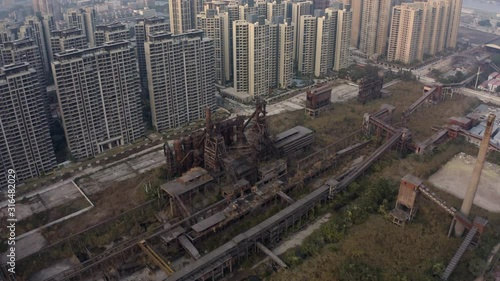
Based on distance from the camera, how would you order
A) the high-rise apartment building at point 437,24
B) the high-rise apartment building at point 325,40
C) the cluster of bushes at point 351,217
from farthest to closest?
the high-rise apartment building at point 437,24 → the high-rise apartment building at point 325,40 → the cluster of bushes at point 351,217

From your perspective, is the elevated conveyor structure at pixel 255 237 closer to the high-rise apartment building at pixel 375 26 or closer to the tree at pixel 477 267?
the tree at pixel 477 267

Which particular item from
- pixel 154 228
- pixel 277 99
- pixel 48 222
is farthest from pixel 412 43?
pixel 48 222

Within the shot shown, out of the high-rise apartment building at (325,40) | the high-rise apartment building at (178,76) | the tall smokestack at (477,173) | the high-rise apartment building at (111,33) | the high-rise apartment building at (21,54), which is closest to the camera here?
the tall smokestack at (477,173)

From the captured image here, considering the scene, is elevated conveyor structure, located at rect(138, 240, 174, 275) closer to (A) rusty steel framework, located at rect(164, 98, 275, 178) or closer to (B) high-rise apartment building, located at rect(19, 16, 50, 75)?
(A) rusty steel framework, located at rect(164, 98, 275, 178)

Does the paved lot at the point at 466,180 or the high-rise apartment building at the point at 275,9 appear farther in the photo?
the high-rise apartment building at the point at 275,9

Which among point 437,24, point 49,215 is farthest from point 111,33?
point 437,24

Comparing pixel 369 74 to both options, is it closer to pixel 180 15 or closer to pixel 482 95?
pixel 482 95

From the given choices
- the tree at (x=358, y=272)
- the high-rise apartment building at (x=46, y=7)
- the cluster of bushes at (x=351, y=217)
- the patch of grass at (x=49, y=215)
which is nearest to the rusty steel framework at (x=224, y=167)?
the cluster of bushes at (x=351, y=217)
